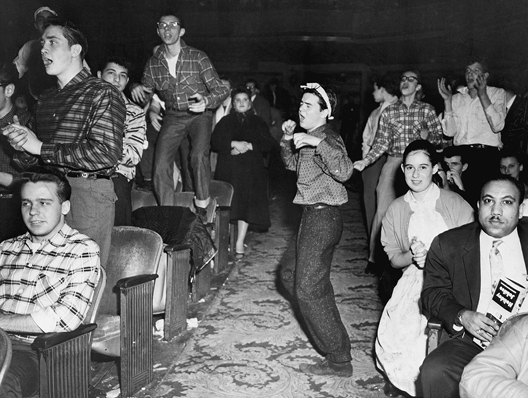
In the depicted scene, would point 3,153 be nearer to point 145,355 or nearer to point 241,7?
point 145,355

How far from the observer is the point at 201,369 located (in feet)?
11.1

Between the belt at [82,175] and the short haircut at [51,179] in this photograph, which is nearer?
the short haircut at [51,179]

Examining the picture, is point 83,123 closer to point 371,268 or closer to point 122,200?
point 122,200

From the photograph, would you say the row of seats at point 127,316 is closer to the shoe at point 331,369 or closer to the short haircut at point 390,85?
the shoe at point 331,369

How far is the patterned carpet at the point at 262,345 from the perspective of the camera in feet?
10.4

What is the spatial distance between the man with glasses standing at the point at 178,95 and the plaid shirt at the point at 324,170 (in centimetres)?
163

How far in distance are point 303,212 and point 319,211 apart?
11cm

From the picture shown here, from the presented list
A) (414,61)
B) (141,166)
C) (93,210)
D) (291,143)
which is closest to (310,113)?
(291,143)

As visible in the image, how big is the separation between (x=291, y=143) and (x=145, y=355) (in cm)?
146

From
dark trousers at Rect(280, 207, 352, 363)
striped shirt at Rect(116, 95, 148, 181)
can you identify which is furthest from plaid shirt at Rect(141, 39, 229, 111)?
dark trousers at Rect(280, 207, 352, 363)

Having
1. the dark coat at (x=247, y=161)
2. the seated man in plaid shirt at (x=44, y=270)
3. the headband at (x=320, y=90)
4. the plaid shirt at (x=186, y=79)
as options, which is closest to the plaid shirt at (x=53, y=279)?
the seated man in plaid shirt at (x=44, y=270)

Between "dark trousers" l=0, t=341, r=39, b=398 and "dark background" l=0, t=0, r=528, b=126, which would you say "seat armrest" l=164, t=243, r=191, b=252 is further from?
"dark background" l=0, t=0, r=528, b=126

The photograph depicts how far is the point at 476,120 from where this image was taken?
16.7 ft

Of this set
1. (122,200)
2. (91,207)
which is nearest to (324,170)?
(91,207)
